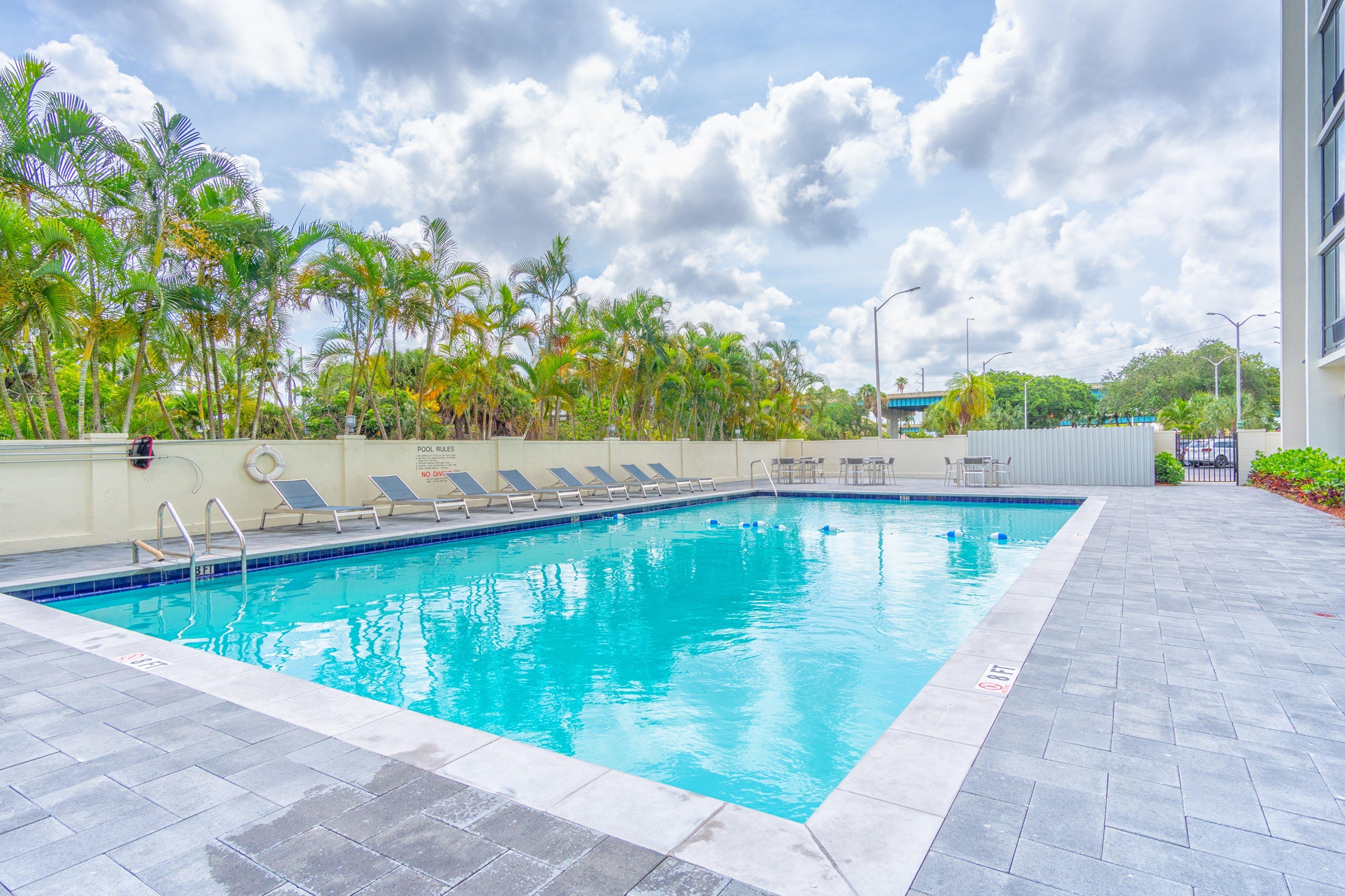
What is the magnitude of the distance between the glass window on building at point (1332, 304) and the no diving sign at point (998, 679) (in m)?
16.7

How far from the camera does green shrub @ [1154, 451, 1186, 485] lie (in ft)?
53.7

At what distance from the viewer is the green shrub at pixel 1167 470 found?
16.4m

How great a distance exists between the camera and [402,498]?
35.0ft

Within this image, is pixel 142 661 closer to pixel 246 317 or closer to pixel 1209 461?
pixel 246 317

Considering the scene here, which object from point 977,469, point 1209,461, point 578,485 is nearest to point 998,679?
point 578,485

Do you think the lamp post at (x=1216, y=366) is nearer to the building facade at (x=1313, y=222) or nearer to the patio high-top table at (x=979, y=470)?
the building facade at (x=1313, y=222)

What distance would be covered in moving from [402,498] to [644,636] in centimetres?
683

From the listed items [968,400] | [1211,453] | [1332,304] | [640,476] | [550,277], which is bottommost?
[640,476]

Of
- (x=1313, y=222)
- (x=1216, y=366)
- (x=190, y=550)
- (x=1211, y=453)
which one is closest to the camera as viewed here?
(x=190, y=550)

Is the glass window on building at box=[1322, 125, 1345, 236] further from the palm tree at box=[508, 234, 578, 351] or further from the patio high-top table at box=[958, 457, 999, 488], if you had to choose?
the palm tree at box=[508, 234, 578, 351]

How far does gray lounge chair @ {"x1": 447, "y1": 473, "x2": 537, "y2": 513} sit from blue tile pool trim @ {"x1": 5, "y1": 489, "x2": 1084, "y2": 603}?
1.17 metres

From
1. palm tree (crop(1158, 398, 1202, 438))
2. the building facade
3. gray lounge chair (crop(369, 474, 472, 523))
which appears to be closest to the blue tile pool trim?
gray lounge chair (crop(369, 474, 472, 523))

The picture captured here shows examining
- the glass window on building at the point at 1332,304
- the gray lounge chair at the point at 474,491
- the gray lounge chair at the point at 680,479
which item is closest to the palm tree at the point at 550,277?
the gray lounge chair at the point at 680,479

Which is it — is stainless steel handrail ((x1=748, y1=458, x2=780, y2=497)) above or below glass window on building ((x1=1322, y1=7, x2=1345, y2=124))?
below
